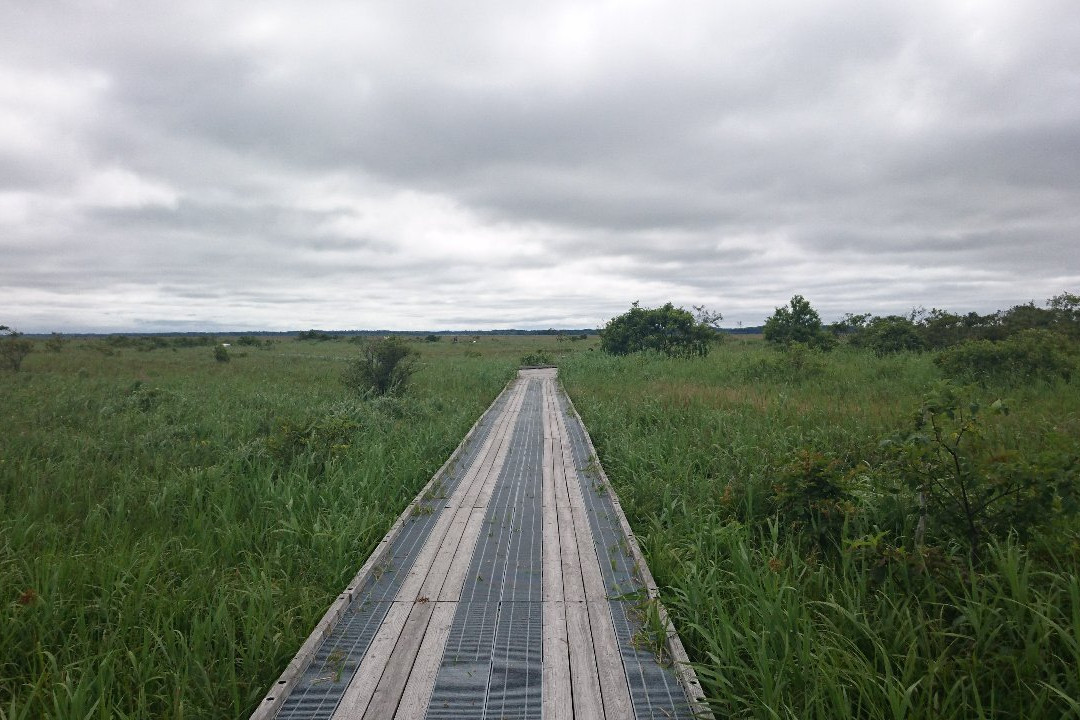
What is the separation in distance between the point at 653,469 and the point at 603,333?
80.2 feet

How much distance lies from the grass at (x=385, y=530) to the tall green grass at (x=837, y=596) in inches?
0.9

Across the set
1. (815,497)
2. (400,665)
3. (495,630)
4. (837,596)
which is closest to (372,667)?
(400,665)

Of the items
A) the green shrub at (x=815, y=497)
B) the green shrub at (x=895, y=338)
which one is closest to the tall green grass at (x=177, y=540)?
the green shrub at (x=815, y=497)

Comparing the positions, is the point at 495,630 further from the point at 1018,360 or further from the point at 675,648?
the point at 1018,360

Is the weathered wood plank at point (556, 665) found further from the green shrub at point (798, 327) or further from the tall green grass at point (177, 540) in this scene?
the green shrub at point (798, 327)

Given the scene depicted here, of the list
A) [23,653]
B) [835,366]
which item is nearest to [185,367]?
[23,653]

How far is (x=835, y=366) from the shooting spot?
51.8 ft

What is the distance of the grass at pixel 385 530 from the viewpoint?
8.63ft

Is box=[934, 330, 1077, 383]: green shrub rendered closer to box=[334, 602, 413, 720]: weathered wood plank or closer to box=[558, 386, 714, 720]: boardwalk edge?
box=[558, 386, 714, 720]: boardwalk edge

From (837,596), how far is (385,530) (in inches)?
159

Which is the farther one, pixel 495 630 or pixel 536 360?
pixel 536 360

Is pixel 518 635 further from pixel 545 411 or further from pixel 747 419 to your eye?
pixel 545 411

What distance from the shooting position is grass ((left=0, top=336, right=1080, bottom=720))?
263 cm

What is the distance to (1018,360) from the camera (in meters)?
11.5
